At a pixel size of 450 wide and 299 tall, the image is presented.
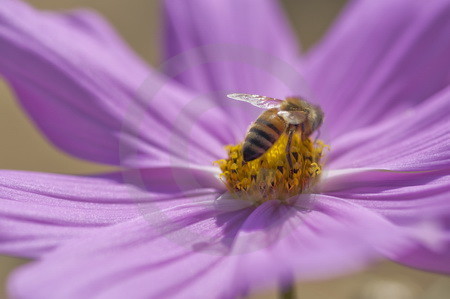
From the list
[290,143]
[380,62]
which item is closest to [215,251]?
[290,143]

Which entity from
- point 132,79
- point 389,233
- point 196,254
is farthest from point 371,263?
point 132,79

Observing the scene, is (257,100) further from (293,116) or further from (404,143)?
(404,143)

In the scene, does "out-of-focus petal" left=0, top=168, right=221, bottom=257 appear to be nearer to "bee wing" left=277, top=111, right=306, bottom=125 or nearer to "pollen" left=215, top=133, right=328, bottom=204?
"pollen" left=215, top=133, right=328, bottom=204

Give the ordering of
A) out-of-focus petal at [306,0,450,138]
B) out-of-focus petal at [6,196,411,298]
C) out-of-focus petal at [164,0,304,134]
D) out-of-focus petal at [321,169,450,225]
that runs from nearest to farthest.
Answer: out-of-focus petal at [6,196,411,298] → out-of-focus petal at [321,169,450,225] → out-of-focus petal at [306,0,450,138] → out-of-focus petal at [164,0,304,134]

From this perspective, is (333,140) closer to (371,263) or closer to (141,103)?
(141,103)

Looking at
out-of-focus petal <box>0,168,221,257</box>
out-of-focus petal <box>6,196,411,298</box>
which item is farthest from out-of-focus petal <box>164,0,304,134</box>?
out-of-focus petal <box>6,196,411,298</box>

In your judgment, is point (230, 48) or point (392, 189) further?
point (230, 48)
